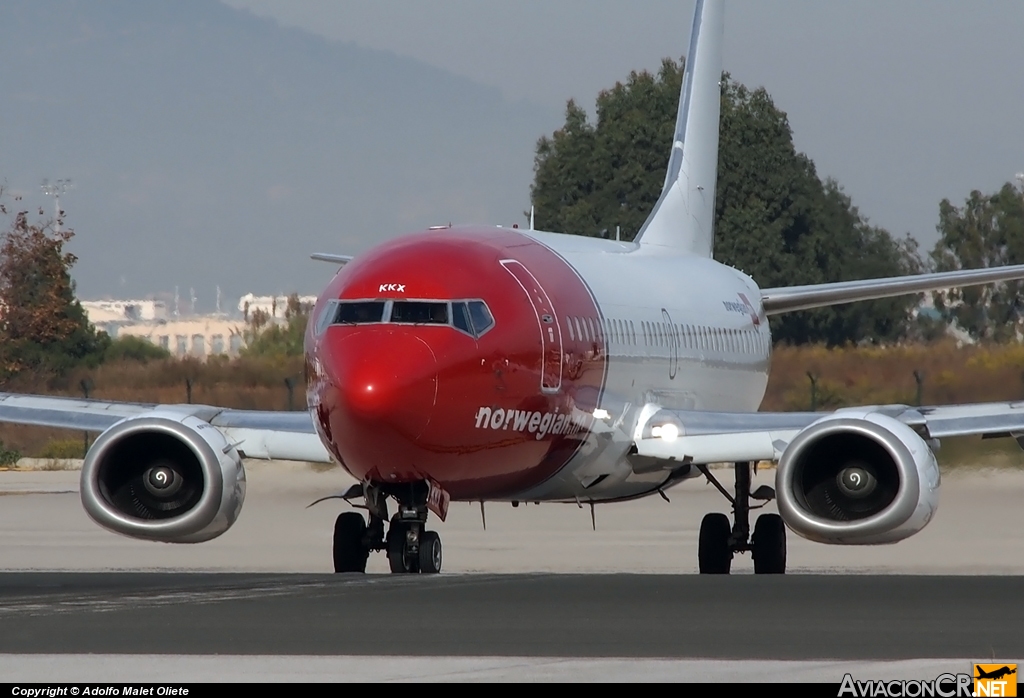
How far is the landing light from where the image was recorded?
2127 centimetres

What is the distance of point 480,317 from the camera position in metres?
18.4

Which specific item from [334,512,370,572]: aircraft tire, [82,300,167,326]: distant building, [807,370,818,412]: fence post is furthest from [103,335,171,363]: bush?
[82,300,167,326]: distant building

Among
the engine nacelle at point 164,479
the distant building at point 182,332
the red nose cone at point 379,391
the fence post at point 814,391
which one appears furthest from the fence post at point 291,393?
the distant building at point 182,332

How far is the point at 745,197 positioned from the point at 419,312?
62.7 meters

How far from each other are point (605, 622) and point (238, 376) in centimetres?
3023

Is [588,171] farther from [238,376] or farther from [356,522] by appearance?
[356,522]

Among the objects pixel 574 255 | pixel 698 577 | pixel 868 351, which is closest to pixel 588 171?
pixel 868 351

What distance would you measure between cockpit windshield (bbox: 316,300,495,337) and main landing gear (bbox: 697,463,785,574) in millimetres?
4885

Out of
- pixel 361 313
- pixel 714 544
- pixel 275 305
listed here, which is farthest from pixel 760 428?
pixel 275 305

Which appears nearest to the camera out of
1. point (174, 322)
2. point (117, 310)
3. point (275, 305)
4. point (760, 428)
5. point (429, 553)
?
Answer: point (429, 553)

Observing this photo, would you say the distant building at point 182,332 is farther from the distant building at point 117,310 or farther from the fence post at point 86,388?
the fence post at point 86,388

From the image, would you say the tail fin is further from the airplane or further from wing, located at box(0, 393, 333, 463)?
wing, located at box(0, 393, 333, 463)

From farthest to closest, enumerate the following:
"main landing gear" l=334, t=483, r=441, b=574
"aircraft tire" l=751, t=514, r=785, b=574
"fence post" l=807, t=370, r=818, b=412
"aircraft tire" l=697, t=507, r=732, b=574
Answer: "fence post" l=807, t=370, r=818, b=412 → "aircraft tire" l=697, t=507, r=732, b=574 → "aircraft tire" l=751, t=514, r=785, b=574 → "main landing gear" l=334, t=483, r=441, b=574

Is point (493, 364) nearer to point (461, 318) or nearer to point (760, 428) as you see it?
point (461, 318)
